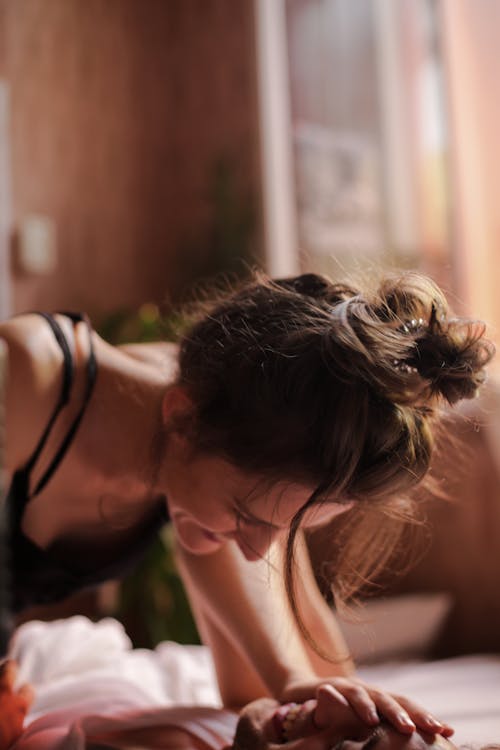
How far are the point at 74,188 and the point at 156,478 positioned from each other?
256 centimetres

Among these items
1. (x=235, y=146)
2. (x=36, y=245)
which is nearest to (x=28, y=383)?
(x=36, y=245)

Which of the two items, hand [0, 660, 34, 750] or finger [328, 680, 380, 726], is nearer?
finger [328, 680, 380, 726]

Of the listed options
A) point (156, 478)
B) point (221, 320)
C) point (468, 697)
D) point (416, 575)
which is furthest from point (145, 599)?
point (221, 320)

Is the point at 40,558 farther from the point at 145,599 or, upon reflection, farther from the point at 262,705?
the point at 145,599

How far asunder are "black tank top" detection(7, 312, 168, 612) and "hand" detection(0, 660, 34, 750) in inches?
9.4

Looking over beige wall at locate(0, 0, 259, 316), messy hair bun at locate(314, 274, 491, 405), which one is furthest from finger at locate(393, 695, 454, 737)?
beige wall at locate(0, 0, 259, 316)

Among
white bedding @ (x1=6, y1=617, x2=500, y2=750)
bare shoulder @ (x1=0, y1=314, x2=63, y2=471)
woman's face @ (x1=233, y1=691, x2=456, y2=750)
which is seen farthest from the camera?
bare shoulder @ (x1=0, y1=314, x2=63, y2=471)

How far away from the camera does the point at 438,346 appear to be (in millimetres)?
1007

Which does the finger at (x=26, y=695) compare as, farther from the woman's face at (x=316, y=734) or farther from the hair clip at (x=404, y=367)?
the hair clip at (x=404, y=367)

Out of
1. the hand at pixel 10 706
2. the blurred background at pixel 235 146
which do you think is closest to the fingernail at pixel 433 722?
the hand at pixel 10 706

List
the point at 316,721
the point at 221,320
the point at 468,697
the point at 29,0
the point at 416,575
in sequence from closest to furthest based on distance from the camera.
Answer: the point at 316,721, the point at 221,320, the point at 468,697, the point at 416,575, the point at 29,0

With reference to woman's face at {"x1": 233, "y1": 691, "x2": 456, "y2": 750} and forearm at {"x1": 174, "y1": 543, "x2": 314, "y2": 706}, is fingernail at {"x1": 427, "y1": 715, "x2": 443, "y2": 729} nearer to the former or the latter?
woman's face at {"x1": 233, "y1": 691, "x2": 456, "y2": 750}

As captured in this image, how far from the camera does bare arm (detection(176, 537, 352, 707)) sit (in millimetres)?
1230

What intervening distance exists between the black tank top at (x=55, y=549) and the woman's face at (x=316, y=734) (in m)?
0.49
